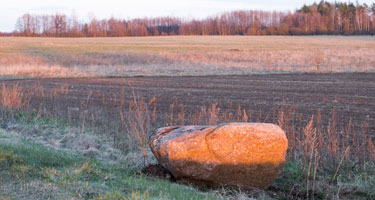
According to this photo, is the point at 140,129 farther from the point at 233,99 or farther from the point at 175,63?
the point at 175,63

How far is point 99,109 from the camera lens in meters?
14.6

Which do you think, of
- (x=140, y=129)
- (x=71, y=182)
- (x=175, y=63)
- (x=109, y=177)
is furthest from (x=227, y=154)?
(x=175, y=63)

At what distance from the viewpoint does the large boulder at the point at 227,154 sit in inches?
264

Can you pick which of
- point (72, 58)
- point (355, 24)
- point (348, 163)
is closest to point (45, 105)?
point (348, 163)

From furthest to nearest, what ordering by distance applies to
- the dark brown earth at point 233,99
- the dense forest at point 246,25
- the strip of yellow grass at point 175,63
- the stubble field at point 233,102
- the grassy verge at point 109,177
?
1. the dense forest at point 246,25
2. the strip of yellow grass at point 175,63
3. the dark brown earth at point 233,99
4. the stubble field at point 233,102
5. the grassy verge at point 109,177

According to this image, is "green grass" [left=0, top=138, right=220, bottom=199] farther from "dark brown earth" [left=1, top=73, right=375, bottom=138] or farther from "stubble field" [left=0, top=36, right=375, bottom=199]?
"dark brown earth" [left=1, top=73, right=375, bottom=138]

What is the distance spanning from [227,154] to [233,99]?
10.9 meters

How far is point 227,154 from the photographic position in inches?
265

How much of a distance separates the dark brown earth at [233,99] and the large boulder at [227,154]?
3369 millimetres

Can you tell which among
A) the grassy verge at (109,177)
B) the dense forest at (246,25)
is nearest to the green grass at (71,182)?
the grassy verge at (109,177)

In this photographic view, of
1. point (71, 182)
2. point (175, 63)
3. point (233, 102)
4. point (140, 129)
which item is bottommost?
point (233, 102)

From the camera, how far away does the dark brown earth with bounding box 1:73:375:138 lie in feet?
43.3

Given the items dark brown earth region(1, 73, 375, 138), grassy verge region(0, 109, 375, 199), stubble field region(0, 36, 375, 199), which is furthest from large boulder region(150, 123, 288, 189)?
dark brown earth region(1, 73, 375, 138)

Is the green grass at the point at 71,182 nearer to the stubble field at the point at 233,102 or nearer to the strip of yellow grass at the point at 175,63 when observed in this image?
the stubble field at the point at 233,102
